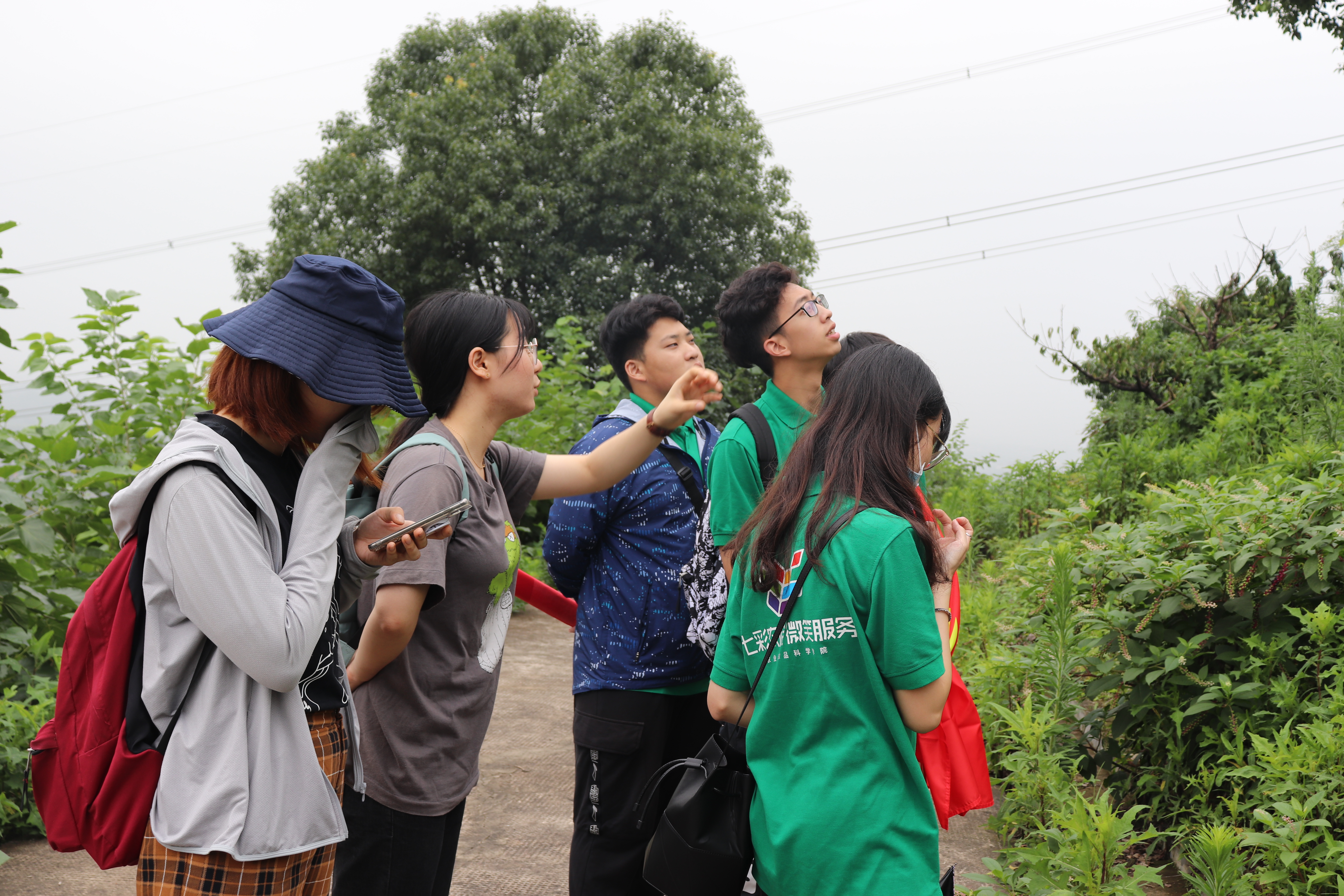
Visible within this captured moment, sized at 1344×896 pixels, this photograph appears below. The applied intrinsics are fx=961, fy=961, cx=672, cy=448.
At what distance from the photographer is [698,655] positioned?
258 centimetres

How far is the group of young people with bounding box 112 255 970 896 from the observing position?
1410 millimetres

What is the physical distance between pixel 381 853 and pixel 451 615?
0.50 meters

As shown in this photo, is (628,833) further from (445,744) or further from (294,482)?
(294,482)

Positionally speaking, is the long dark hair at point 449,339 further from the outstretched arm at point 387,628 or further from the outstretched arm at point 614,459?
the outstretched arm at point 387,628

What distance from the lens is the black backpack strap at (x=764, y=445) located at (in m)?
2.51

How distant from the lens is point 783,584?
1777mm

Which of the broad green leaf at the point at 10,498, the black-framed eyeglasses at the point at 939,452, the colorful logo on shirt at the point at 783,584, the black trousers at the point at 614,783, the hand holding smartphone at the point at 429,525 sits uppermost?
the broad green leaf at the point at 10,498

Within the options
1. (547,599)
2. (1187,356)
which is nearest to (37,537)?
(547,599)

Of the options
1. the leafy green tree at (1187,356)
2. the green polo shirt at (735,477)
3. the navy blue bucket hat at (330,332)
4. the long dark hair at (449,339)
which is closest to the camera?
the navy blue bucket hat at (330,332)

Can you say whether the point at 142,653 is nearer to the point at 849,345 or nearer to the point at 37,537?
the point at 849,345

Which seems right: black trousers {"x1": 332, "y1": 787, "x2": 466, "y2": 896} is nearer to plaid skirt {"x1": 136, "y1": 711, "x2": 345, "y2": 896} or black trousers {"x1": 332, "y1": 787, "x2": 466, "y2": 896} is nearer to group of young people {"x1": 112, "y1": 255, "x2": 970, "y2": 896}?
group of young people {"x1": 112, "y1": 255, "x2": 970, "y2": 896}

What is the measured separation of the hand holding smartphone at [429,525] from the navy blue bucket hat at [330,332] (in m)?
0.21

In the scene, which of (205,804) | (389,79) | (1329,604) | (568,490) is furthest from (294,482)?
(389,79)

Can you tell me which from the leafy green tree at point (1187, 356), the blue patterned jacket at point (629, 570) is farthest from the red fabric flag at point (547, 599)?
the leafy green tree at point (1187, 356)
